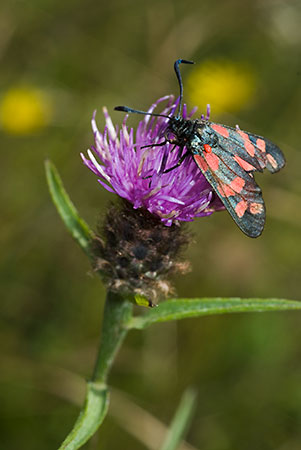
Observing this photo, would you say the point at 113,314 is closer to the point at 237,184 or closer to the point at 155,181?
the point at 155,181

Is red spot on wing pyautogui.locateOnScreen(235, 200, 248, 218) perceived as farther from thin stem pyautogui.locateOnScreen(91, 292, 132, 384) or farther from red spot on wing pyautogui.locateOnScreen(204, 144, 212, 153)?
thin stem pyautogui.locateOnScreen(91, 292, 132, 384)

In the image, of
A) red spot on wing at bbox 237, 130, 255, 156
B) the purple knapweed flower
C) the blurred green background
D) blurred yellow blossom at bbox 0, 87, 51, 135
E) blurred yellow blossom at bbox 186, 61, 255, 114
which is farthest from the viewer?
blurred yellow blossom at bbox 186, 61, 255, 114

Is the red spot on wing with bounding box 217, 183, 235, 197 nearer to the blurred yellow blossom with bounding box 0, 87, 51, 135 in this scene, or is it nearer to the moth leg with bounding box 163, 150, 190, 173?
the moth leg with bounding box 163, 150, 190, 173

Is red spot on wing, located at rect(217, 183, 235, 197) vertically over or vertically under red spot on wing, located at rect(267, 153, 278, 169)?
under

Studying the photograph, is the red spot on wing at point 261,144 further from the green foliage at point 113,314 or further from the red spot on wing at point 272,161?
the green foliage at point 113,314

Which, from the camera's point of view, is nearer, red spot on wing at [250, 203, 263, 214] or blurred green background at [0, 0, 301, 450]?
red spot on wing at [250, 203, 263, 214]

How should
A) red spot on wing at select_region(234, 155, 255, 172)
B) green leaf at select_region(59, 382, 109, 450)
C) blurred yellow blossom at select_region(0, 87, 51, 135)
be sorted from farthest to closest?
1. blurred yellow blossom at select_region(0, 87, 51, 135)
2. red spot on wing at select_region(234, 155, 255, 172)
3. green leaf at select_region(59, 382, 109, 450)

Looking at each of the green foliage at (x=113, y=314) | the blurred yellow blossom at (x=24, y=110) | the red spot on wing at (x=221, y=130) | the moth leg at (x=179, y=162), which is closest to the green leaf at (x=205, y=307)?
the green foliage at (x=113, y=314)

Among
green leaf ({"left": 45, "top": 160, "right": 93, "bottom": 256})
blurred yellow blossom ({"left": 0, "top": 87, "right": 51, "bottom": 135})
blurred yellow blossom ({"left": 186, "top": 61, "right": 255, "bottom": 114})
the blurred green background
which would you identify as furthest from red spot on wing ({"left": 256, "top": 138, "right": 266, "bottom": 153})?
blurred yellow blossom ({"left": 0, "top": 87, "right": 51, "bottom": 135})

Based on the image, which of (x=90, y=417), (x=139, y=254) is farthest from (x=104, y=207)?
(x=90, y=417)

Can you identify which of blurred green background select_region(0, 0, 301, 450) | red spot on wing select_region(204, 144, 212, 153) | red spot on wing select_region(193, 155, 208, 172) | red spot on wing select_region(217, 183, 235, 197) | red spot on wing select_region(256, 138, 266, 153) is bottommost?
blurred green background select_region(0, 0, 301, 450)
